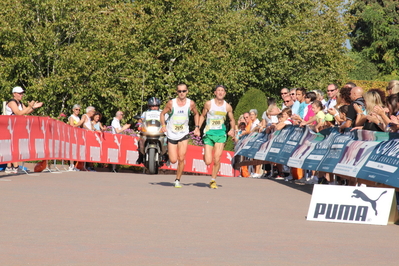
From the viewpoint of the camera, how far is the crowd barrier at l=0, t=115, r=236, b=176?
17875 millimetres

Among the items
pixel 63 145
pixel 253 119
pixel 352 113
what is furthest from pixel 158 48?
pixel 352 113

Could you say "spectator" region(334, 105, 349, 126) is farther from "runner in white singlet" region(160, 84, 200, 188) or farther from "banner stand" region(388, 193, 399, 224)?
"banner stand" region(388, 193, 399, 224)

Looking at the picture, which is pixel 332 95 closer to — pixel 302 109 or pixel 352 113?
pixel 302 109

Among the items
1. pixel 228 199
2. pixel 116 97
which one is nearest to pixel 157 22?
pixel 116 97

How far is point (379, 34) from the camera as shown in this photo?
80.3 m

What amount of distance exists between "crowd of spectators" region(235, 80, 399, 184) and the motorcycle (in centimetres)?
249

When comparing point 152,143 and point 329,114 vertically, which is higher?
point 329,114

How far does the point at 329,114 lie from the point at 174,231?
26.4ft

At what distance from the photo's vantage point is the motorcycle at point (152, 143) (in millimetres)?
21578

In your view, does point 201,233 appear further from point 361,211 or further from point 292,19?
point 292,19

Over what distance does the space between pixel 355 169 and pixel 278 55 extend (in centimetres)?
3915

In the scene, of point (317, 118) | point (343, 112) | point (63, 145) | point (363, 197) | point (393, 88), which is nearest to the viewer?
point (363, 197)

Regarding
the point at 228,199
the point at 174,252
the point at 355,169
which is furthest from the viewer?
the point at 228,199

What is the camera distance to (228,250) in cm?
754
